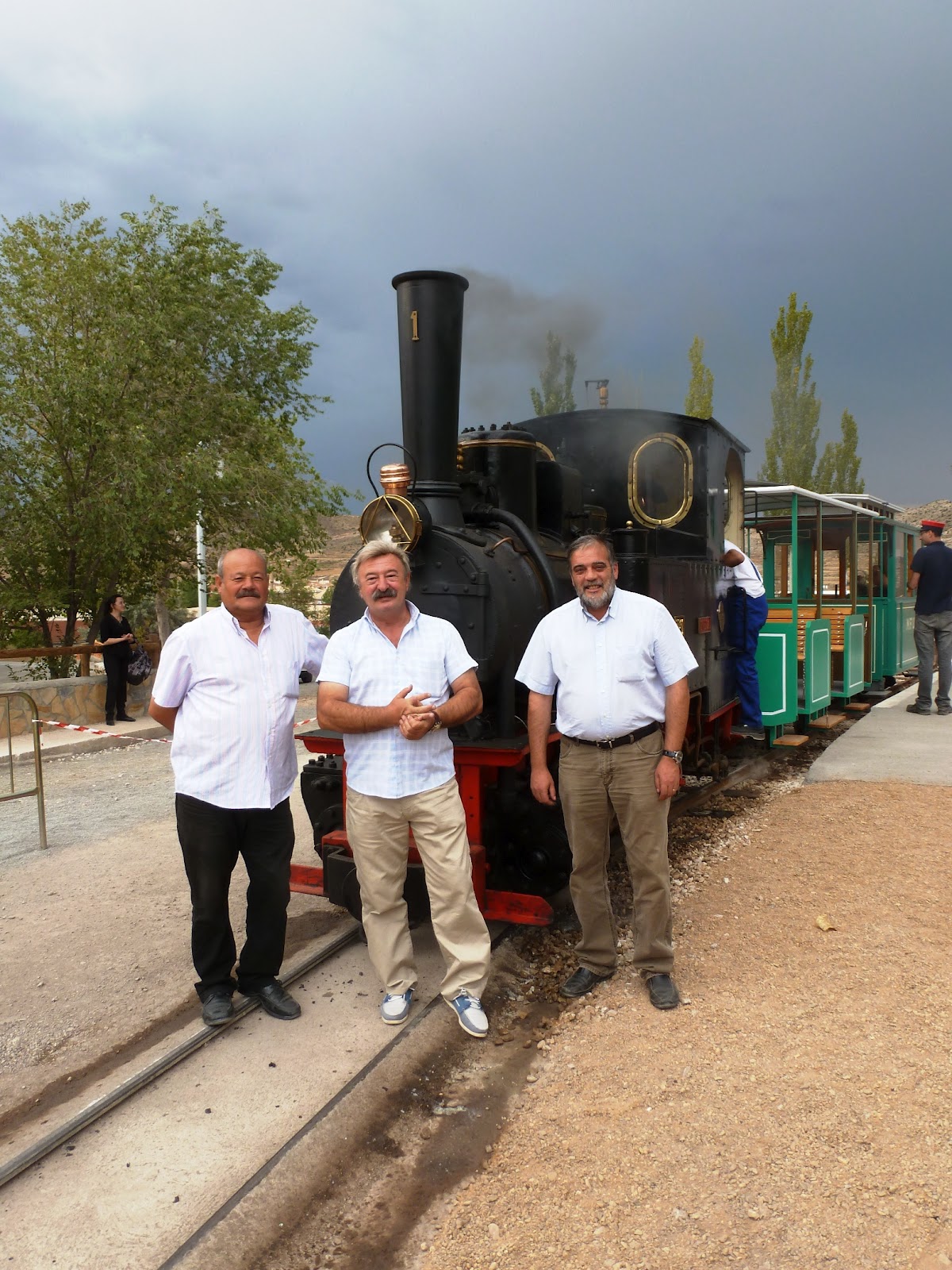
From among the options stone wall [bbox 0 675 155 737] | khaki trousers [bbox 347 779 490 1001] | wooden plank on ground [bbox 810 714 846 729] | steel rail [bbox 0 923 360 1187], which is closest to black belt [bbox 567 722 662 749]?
khaki trousers [bbox 347 779 490 1001]

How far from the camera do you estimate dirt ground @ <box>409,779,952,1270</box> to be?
90.3 inches

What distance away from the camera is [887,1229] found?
2275 millimetres

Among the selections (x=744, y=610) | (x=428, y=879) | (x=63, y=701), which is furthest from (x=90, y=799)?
(x=744, y=610)

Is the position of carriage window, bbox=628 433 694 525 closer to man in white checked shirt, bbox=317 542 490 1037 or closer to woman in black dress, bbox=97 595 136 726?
man in white checked shirt, bbox=317 542 490 1037

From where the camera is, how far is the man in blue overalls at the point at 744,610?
22.0 ft

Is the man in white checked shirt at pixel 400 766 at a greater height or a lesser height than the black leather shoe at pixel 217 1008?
greater

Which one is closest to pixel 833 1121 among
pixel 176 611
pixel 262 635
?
pixel 262 635

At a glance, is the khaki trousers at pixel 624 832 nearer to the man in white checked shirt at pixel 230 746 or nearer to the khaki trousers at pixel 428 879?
the khaki trousers at pixel 428 879

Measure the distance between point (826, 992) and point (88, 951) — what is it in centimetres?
337

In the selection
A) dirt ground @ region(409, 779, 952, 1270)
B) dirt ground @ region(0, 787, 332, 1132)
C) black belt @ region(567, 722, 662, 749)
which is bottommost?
dirt ground @ region(0, 787, 332, 1132)

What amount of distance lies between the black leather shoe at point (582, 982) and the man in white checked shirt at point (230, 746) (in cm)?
109

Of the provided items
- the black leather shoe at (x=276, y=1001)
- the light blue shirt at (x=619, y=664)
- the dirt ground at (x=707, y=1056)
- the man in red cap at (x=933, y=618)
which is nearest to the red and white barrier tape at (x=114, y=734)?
the dirt ground at (x=707, y=1056)

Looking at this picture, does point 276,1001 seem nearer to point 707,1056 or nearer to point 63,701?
point 707,1056

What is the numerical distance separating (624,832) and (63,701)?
9144 millimetres
